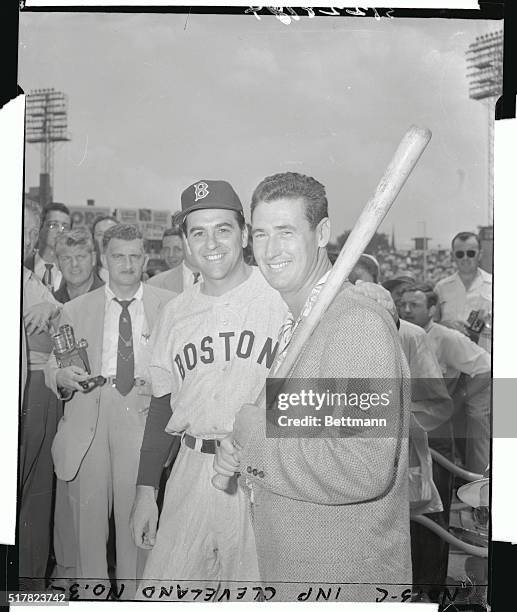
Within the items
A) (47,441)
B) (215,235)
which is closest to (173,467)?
(47,441)

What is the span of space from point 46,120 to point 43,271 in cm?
49

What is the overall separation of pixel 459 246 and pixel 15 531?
1749 millimetres

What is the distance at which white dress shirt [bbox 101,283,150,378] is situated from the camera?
234 centimetres

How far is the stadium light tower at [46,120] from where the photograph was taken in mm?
2312

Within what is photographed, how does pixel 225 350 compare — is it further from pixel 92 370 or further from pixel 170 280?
pixel 92 370

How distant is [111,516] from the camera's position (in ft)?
7.75

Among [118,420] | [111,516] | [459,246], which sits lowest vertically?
[111,516]

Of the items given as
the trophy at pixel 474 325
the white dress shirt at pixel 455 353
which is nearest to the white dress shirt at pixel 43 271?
the white dress shirt at pixel 455 353

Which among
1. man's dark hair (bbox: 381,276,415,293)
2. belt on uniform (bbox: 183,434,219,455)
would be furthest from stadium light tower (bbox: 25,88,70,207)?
man's dark hair (bbox: 381,276,415,293)

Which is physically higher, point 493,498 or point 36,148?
point 36,148

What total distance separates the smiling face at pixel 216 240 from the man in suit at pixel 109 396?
167 millimetres

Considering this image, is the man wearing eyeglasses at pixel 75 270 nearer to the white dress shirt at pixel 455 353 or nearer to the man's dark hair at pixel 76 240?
the man's dark hair at pixel 76 240

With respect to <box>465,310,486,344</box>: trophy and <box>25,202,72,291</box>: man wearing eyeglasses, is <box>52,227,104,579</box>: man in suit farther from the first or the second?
<box>465,310,486,344</box>: trophy

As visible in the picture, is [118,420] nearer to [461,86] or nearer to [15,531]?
[15,531]
